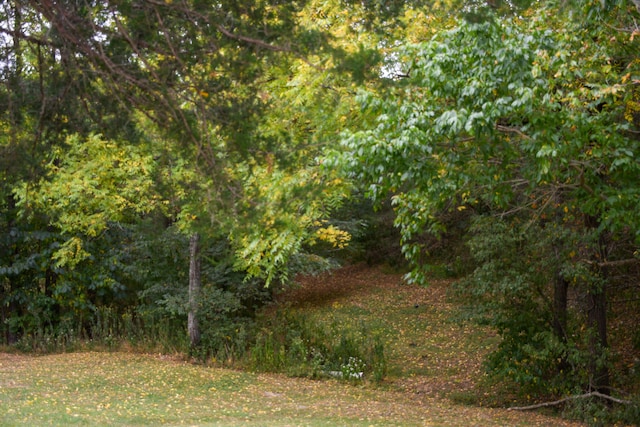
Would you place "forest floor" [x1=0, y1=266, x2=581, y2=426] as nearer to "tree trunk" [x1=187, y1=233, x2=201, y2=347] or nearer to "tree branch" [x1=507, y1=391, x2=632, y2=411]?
"tree branch" [x1=507, y1=391, x2=632, y2=411]

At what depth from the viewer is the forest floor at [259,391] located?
10452 millimetres

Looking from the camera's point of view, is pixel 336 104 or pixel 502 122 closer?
pixel 502 122

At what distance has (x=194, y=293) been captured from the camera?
640 inches

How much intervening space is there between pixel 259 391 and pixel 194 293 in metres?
3.72

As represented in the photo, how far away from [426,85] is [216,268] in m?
9.95

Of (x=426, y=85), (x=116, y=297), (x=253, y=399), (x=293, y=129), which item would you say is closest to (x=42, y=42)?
(x=426, y=85)

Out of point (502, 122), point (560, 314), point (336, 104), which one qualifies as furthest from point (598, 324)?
point (336, 104)

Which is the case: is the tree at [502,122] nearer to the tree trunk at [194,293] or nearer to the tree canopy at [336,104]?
the tree canopy at [336,104]

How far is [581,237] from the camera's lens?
10617 mm

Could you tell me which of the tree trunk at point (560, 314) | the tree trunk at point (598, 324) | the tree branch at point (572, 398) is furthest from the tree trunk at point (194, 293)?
the tree trunk at point (598, 324)

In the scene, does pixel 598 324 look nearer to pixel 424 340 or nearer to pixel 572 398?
pixel 572 398

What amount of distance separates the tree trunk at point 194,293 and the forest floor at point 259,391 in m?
0.74

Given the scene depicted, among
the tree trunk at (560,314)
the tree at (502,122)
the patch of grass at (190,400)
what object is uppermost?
the tree at (502,122)

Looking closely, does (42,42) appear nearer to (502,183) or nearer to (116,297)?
(502,183)
